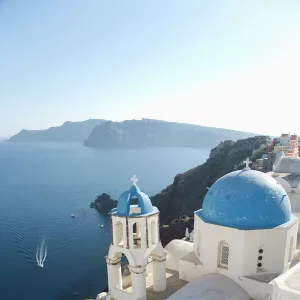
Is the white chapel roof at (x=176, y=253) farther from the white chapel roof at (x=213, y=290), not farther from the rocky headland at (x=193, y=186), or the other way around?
the rocky headland at (x=193, y=186)

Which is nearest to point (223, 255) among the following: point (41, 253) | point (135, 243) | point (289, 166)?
point (135, 243)

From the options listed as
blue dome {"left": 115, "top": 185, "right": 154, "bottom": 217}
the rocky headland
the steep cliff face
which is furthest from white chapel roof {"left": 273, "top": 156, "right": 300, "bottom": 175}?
the steep cliff face

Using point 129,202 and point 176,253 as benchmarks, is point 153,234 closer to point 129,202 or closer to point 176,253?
point 129,202

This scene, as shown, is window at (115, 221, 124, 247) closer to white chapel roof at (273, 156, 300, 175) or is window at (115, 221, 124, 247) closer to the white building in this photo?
the white building

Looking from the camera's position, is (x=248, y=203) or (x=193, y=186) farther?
(x=193, y=186)

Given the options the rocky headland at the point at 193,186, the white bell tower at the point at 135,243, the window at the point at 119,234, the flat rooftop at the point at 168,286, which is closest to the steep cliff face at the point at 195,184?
the rocky headland at the point at 193,186

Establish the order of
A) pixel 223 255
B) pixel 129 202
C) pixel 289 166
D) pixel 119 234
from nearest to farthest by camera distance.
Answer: pixel 129 202, pixel 223 255, pixel 119 234, pixel 289 166
